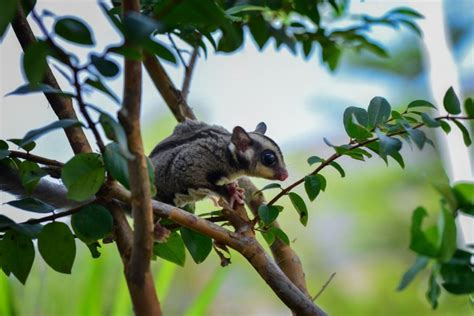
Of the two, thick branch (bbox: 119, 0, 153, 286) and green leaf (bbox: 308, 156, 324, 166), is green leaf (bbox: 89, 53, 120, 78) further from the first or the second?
green leaf (bbox: 308, 156, 324, 166)

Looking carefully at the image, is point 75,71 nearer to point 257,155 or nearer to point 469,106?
point 469,106

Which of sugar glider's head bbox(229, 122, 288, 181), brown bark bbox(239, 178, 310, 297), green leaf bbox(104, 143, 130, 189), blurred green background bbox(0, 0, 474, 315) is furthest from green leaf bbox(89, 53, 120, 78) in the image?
blurred green background bbox(0, 0, 474, 315)

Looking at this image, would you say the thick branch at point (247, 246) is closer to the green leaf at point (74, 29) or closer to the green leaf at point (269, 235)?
the green leaf at point (269, 235)

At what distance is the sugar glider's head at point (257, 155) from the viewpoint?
4.90 ft

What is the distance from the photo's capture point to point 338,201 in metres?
4.57

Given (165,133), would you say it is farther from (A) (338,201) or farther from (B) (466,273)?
(B) (466,273)

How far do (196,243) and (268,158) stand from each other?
68 cm

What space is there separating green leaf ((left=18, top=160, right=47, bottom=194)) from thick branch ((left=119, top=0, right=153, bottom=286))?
15 centimetres

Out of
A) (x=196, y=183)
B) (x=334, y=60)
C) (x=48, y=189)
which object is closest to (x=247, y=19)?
(x=334, y=60)

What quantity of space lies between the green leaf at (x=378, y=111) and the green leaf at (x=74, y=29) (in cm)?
38

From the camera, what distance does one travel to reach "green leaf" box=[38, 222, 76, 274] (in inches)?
29.4

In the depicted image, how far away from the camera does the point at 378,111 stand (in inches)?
31.6

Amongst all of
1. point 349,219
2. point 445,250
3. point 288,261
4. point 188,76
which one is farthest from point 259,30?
point 349,219

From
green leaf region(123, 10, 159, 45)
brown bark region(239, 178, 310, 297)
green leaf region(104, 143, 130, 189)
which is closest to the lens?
green leaf region(123, 10, 159, 45)
